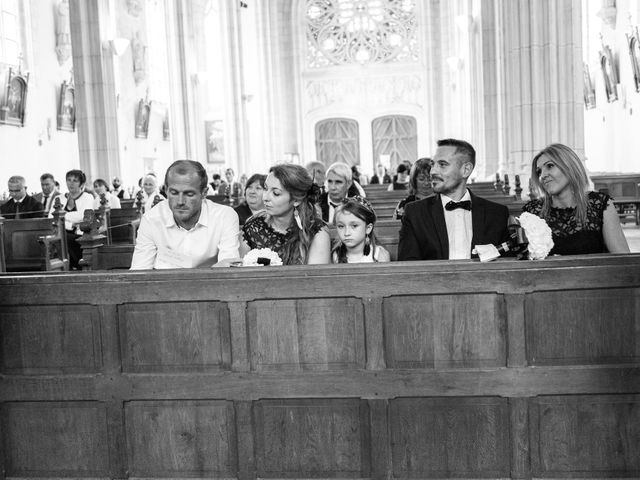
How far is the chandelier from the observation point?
33.4 metres

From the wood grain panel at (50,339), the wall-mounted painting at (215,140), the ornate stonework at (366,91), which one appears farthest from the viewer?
the ornate stonework at (366,91)

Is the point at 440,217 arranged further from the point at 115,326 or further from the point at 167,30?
the point at 167,30

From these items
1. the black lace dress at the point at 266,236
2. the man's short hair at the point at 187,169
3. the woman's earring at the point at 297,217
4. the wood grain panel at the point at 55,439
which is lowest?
the wood grain panel at the point at 55,439

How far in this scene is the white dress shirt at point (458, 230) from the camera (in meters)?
3.98

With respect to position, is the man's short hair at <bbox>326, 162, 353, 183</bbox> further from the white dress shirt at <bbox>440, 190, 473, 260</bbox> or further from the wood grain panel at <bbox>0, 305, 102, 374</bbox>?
the wood grain panel at <bbox>0, 305, 102, 374</bbox>

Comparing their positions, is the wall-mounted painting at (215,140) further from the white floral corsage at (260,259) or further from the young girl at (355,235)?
the white floral corsage at (260,259)

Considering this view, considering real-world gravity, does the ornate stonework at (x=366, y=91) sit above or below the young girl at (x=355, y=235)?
above

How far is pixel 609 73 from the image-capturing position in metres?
18.2

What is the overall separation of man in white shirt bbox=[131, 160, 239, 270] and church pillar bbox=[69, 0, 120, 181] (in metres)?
12.3

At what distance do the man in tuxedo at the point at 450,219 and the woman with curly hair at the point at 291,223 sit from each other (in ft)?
1.42

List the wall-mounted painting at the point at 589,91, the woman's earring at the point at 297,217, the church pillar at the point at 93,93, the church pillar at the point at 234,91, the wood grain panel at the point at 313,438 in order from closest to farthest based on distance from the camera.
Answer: the wood grain panel at the point at 313,438, the woman's earring at the point at 297,217, the church pillar at the point at 93,93, the wall-mounted painting at the point at 589,91, the church pillar at the point at 234,91

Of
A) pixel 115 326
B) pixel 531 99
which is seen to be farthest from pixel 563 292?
pixel 531 99

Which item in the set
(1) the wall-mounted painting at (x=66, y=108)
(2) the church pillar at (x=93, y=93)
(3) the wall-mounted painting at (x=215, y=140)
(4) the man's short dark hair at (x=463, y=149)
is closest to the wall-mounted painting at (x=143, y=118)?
(1) the wall-mounted painting at (x=66, y=108)

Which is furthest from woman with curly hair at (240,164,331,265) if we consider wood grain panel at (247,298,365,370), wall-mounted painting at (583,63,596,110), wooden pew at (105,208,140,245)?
wall-mounted painting at (583,63,596,110)
